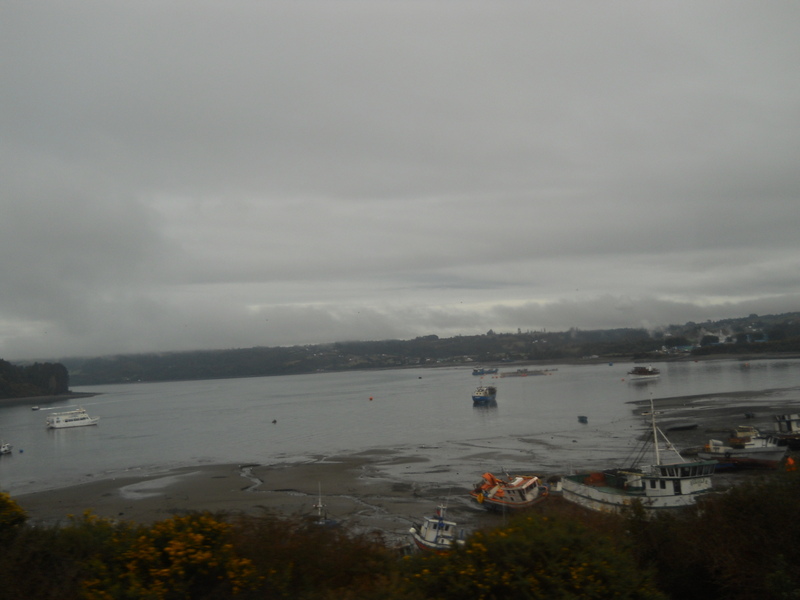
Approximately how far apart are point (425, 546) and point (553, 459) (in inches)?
786

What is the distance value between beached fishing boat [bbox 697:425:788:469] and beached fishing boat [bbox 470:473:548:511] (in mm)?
10602

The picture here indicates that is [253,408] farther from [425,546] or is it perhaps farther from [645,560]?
[645,560]

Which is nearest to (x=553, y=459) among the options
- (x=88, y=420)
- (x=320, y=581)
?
(x=320, y=581)

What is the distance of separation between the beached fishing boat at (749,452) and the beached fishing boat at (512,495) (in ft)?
34.8

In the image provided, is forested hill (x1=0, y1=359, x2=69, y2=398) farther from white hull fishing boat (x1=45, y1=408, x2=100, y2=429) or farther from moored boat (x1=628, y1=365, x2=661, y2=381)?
moored boat (x1=628, y1=365, x2=661, y2=381)

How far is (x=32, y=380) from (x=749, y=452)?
7176 inches

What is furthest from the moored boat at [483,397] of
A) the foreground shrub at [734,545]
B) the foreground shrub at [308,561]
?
the foreground shrub at [308,561]

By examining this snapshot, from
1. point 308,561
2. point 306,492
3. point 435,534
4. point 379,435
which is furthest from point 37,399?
point 308,561

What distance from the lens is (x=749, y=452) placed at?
30312 mm

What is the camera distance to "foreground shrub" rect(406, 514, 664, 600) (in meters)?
6.31

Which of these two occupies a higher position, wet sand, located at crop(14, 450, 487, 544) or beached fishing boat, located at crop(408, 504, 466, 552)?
beached fishing boat, located at crop(408, 504, 466, 552)

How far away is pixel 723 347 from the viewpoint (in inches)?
6452

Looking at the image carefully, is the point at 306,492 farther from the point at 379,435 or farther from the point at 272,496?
the point at 379,435

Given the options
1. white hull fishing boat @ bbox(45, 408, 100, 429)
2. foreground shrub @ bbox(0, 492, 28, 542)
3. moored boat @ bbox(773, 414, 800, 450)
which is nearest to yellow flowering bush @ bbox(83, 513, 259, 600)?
foreground shrub @ bbox(0, 492, 28, 542)
